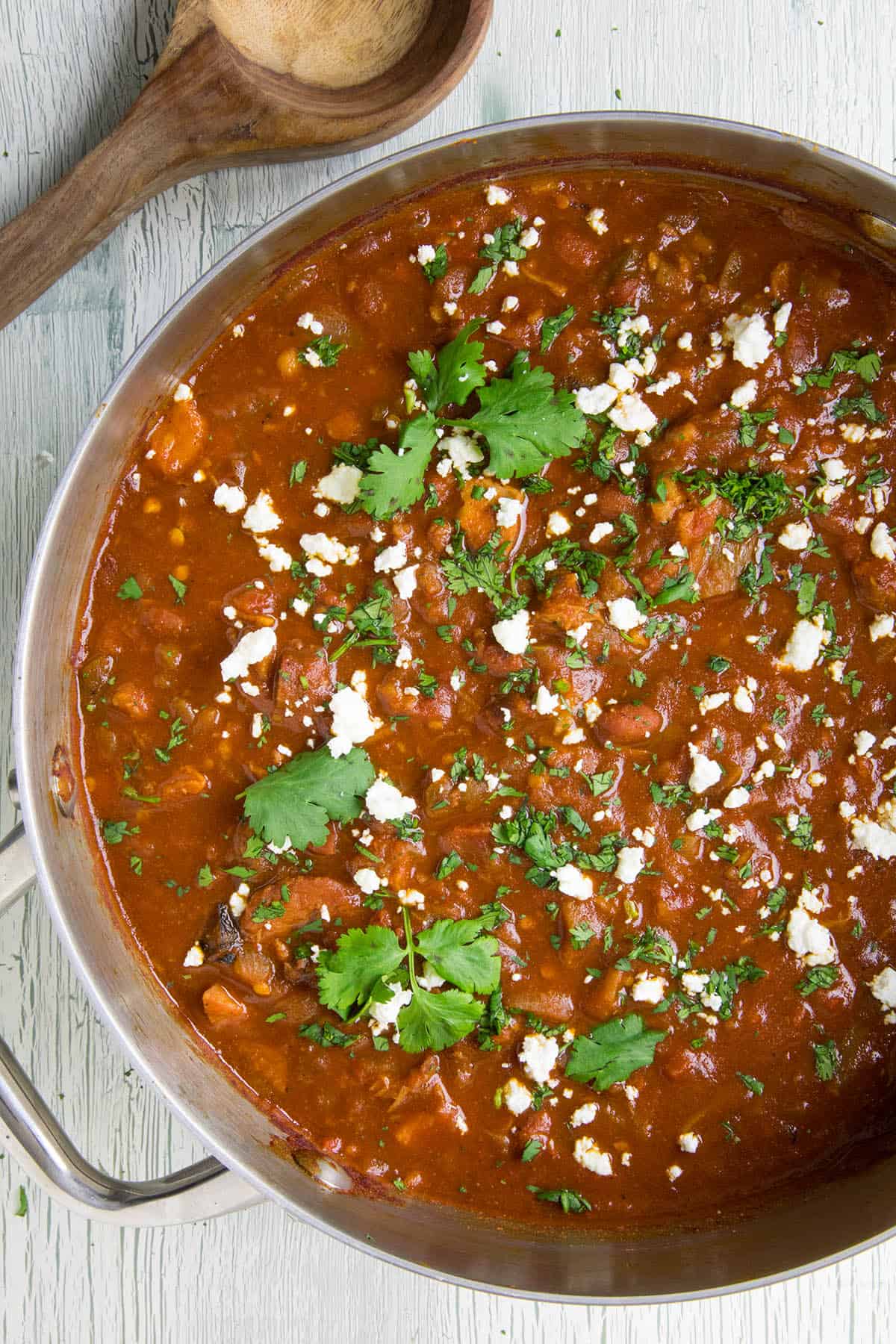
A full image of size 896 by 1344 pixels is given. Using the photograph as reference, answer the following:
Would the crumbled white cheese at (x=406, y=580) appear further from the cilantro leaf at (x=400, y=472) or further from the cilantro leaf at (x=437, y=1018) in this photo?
the cilantro leaf at (x=437, y=1018)

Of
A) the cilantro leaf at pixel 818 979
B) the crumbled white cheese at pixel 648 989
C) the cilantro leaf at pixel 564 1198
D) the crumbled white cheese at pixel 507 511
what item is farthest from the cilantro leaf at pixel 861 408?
the cilantro leaf at pixel 564 1198

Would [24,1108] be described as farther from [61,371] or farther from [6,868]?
[61,371]

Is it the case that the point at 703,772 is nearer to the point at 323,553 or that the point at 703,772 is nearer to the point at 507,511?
the point at 507,511

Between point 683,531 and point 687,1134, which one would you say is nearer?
point 683,531

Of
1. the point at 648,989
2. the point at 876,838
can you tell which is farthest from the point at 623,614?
the point at 648,989

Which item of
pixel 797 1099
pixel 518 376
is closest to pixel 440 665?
pixel 518 376

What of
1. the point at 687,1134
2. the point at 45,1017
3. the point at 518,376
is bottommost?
the point at 687,1134

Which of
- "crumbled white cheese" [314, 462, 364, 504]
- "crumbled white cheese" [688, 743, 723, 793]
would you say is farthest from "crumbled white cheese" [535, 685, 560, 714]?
"crumbled white cheese" [314, 462, 364, 504]

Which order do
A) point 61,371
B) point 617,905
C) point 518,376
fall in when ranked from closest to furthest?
point 518,376 → point 617,905 → point 61,371
